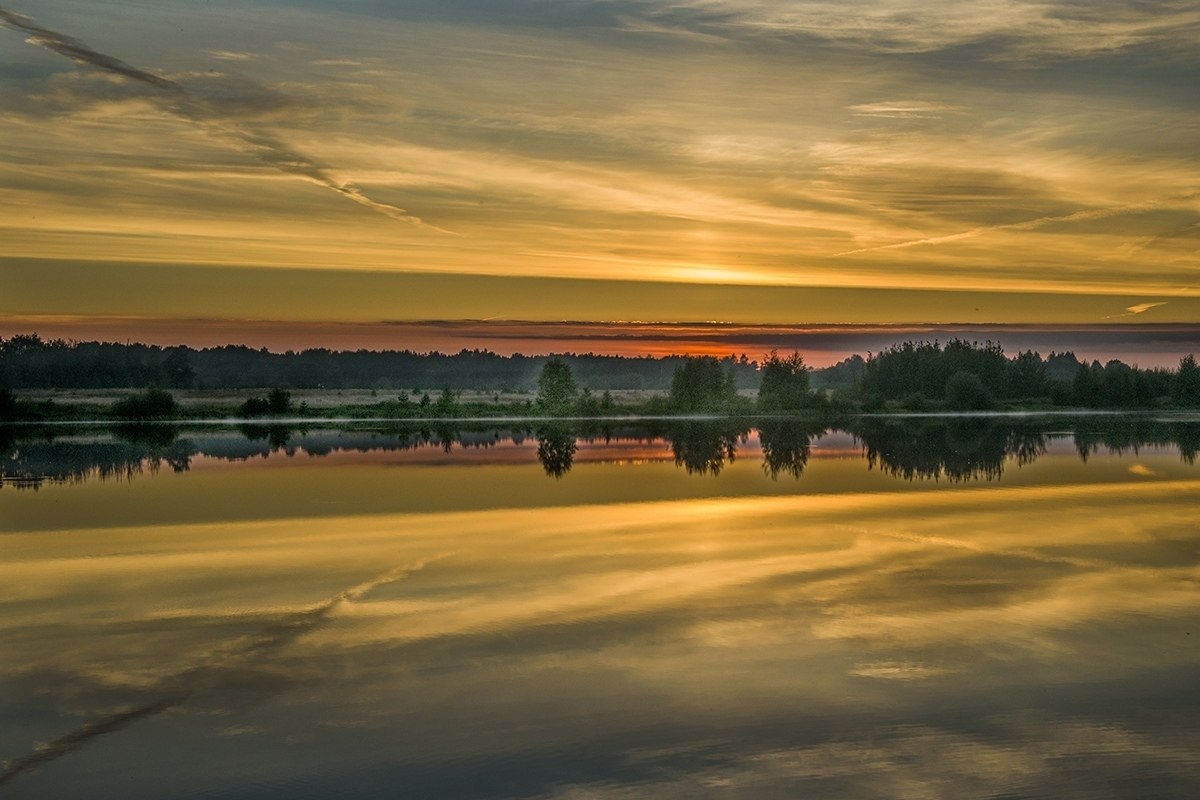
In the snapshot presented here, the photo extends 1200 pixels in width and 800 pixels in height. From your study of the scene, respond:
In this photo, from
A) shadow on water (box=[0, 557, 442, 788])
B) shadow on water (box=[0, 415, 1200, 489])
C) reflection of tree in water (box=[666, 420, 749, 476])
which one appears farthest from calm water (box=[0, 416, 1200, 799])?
reflection of tree in water (box=[666, 420, 749, 476])

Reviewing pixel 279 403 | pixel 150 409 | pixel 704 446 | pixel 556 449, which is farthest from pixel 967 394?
pixel 150 409

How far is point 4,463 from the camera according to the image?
44.9 meters

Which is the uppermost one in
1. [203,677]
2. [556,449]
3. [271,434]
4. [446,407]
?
[446,407]

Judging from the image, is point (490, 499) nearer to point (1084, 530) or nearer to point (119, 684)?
point (1084, 530)

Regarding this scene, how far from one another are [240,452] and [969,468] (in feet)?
103

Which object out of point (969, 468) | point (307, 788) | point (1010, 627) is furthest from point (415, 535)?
point (969, 468)

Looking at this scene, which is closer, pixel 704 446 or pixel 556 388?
pixel 704 446

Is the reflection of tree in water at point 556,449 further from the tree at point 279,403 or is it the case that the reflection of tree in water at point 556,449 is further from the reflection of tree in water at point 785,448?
the tree at point 279,403

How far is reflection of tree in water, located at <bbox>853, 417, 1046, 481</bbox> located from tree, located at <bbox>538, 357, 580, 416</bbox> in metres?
31.5

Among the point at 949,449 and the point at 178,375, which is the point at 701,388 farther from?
the point at 178,375

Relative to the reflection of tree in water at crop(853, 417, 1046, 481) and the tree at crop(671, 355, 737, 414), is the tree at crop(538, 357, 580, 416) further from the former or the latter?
the reflection of tree in water at crop(853, 417, 1046, 481)

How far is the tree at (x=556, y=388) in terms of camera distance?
98625mm

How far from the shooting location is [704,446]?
53.1 m

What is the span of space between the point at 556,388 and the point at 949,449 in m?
54.1
